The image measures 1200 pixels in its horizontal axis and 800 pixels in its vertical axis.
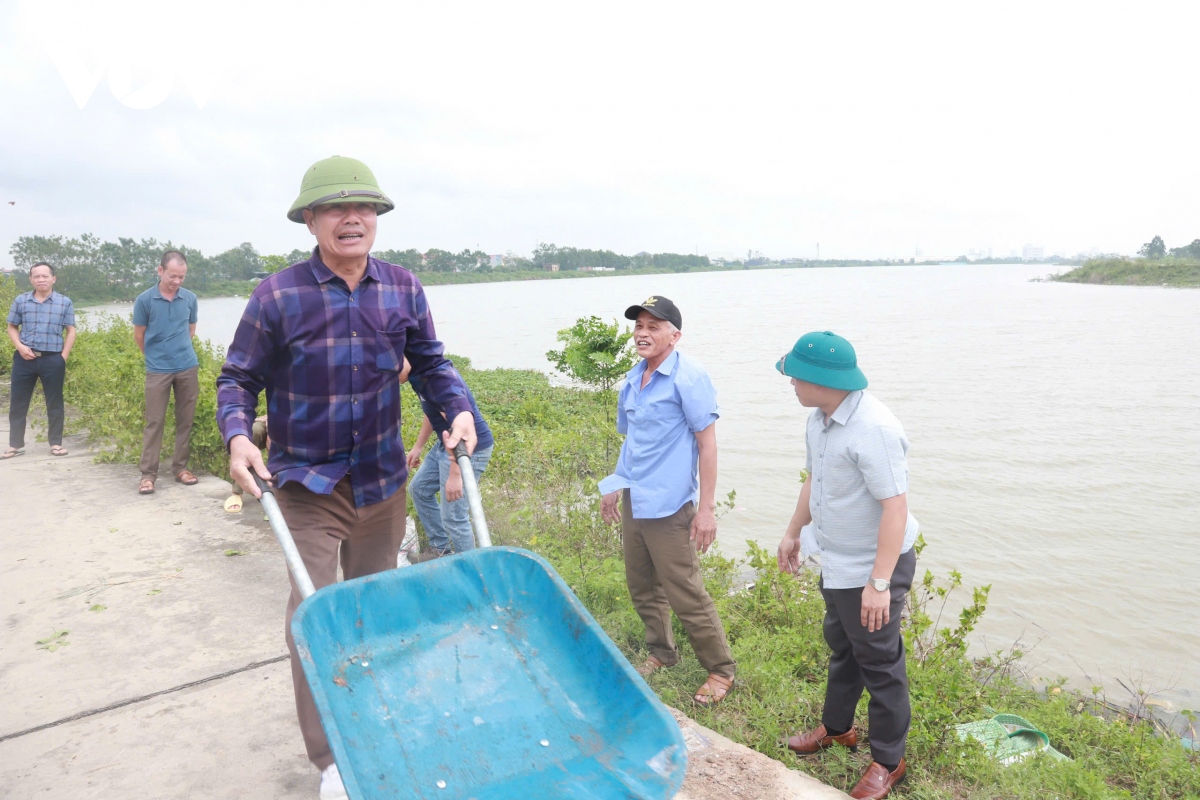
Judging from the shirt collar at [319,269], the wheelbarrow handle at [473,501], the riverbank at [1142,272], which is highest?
the riverbank at [1142,272]

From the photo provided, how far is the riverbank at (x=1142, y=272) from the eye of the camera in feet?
194

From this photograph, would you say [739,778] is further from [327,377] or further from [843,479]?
[327,377]

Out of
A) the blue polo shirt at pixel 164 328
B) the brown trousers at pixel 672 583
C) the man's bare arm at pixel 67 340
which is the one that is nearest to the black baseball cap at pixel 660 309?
the brown trousers at pixel 672 583

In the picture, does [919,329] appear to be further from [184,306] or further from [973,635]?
[184,306]

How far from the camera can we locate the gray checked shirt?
2.61 metres

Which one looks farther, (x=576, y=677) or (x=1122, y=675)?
(x=1122, y=675)

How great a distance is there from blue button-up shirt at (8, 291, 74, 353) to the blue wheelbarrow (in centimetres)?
670

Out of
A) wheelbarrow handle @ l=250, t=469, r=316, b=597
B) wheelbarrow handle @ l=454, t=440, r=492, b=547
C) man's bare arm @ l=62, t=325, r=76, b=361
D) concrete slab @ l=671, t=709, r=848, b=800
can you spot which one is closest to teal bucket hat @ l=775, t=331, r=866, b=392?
wheelbarrow handle @ l=454, t=440, r=492, b=547

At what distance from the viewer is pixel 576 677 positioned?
2.01 m

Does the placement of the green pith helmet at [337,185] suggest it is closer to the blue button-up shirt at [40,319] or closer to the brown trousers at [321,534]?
the brown trousers at [321,534]

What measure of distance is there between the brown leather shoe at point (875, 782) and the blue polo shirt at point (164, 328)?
5860mm

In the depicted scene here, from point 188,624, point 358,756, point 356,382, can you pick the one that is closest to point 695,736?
point 358,756

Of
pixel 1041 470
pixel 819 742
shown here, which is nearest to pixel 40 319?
pixel 819 742

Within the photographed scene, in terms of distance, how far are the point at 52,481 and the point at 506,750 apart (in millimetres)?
6395
